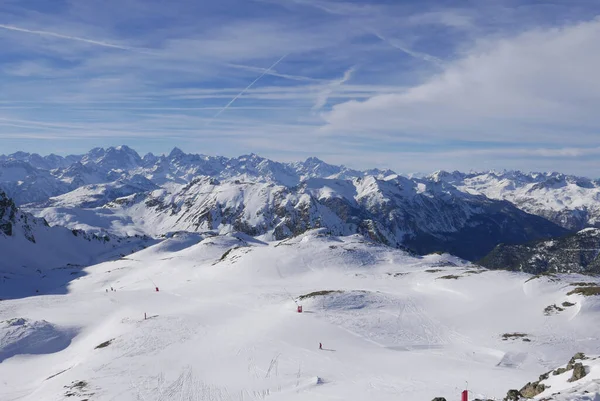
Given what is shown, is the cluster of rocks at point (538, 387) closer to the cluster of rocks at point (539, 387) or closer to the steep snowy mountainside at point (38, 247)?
the cluster of rocks at point (539, 387)

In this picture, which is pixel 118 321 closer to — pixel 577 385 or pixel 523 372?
pixel 523 372

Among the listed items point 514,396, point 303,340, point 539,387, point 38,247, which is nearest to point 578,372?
point 539,387

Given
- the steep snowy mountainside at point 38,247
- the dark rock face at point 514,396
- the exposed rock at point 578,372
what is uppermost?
the exposed rock at point 578,372

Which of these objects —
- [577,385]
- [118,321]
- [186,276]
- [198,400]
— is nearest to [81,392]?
[198,400]

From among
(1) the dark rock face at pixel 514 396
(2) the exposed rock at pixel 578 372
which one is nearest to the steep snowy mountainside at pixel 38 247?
(1) the dark rock face at pixel 514 396

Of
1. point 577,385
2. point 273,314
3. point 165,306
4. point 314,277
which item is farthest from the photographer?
point 314,277
